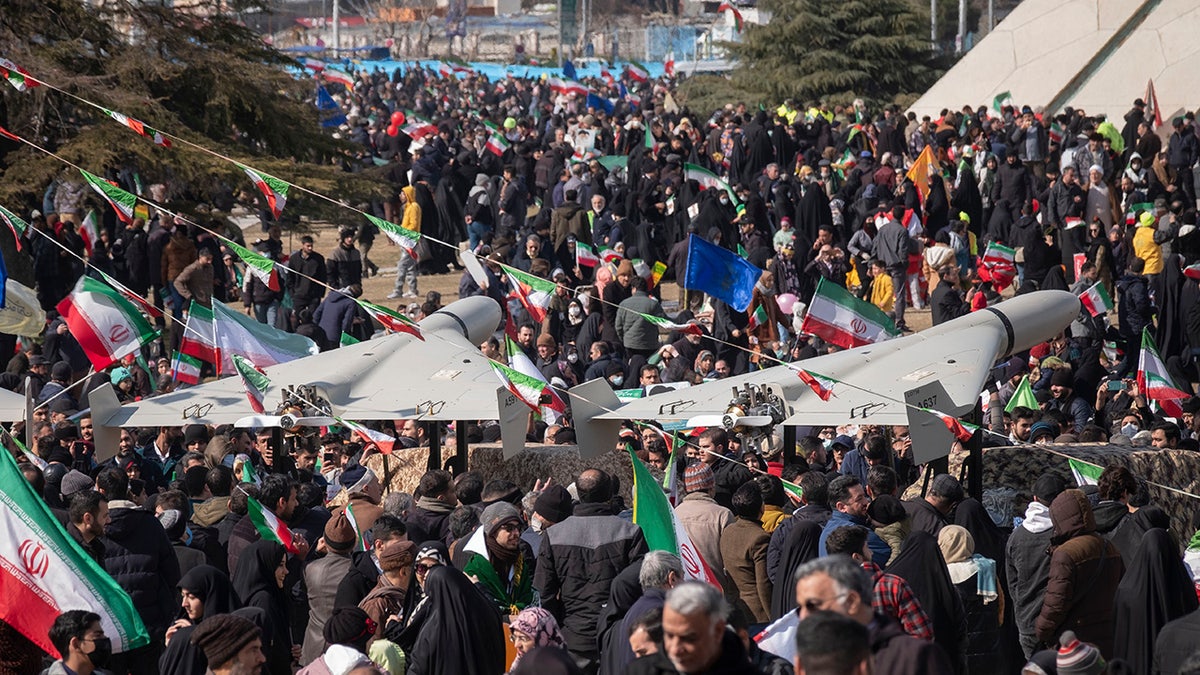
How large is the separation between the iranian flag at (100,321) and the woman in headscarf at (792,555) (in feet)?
23.4

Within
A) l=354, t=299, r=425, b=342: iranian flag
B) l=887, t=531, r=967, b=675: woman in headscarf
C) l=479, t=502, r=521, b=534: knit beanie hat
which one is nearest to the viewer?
l=887, t=531, r=967, b=675: woman in headscarf

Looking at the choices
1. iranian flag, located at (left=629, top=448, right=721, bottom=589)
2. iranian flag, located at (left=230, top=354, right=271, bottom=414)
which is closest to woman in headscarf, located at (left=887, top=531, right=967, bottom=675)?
iranian flag, located at (left=629, top=448, right=721, bottom=589)

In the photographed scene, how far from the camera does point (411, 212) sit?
26234 millimetres

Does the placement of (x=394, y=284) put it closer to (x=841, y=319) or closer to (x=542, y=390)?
(x=841, y=319)

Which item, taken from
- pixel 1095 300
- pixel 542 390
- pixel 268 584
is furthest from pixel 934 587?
pixel 1095 300

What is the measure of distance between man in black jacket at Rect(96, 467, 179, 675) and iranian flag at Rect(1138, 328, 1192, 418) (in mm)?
9699

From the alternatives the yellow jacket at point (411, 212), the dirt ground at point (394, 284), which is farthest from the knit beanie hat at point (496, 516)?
the yellow jacket at point (411, 212)

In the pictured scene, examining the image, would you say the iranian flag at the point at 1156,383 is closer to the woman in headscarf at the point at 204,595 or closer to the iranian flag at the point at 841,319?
the iranian flag at the point at 841,319

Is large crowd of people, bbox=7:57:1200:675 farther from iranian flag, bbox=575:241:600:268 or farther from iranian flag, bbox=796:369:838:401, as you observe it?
iranian flag, bbox=796:369:838:401

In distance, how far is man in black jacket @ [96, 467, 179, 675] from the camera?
897 cm

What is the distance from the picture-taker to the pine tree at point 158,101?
2205cm

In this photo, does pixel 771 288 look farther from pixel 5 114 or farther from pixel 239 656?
pixel 239 656

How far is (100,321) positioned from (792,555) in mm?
7331

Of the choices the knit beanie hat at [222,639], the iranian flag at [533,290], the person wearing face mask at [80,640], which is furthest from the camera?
the iranian flag at [533,290]
